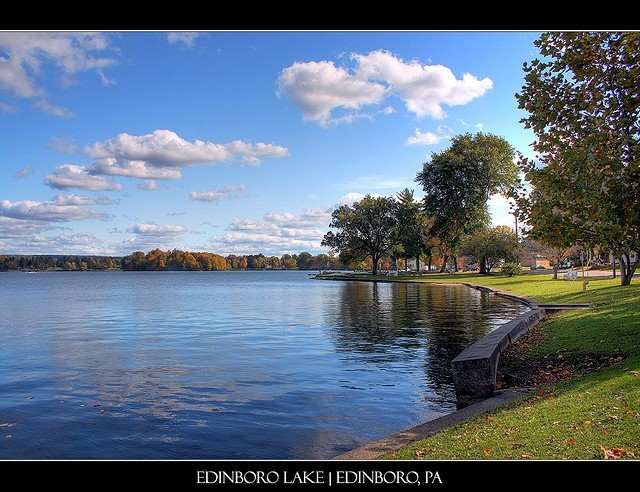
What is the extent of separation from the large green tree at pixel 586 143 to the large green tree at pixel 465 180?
62.3m

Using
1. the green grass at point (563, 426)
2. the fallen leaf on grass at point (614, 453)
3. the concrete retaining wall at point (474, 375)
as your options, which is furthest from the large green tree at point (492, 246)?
the fallen leaf on grass at point (614, 453)

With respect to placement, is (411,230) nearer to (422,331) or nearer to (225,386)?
(422,331)

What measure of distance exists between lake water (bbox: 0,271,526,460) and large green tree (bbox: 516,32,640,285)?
14.5ft

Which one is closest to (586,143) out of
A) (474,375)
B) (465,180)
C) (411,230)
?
(474,375)

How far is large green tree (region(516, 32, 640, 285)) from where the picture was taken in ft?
34.1

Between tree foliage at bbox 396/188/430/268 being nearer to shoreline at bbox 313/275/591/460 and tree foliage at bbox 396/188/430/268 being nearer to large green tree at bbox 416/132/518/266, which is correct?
large green tree at bbox 416/132/518/266

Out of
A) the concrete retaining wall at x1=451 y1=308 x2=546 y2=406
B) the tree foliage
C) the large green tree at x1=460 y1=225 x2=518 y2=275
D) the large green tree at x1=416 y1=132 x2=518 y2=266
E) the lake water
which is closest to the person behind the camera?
the lake water

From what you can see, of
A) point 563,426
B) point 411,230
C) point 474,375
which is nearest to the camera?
point 563,426

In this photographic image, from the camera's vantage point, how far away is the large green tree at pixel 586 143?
10.4m

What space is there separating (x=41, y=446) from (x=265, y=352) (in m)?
9.81

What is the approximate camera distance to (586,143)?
35.1ft

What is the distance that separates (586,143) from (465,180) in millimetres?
65109

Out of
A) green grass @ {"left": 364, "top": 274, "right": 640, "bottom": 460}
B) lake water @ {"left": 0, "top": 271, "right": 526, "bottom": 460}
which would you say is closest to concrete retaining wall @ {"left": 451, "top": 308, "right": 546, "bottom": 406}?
lake water @ {"left": 0, "top": 271, "right": 526, "bottom": 460}
